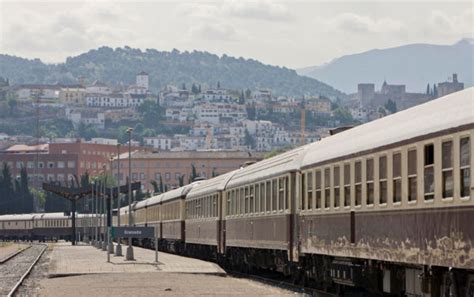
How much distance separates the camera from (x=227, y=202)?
49.2 m

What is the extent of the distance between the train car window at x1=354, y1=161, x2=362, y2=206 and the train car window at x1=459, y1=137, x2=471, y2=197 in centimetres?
659

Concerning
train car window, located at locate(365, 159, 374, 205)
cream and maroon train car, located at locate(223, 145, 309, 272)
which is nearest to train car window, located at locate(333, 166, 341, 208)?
train car window, located at locate(365, 159, 374, 205)

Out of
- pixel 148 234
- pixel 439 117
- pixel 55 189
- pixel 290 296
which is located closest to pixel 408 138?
pixel 439 117

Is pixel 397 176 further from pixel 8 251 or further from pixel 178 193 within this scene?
pixel 8 251

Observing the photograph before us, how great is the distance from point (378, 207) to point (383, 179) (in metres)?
0.65

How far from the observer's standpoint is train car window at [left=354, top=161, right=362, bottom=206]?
84.3 feet

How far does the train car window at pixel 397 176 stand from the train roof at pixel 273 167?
9952 mm

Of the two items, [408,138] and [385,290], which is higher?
[408,138]

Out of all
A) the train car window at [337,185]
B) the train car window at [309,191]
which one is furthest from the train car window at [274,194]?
the train car window at [337,185]

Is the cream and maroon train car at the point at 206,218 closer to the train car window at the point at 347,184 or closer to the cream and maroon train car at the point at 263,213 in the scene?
the cream and maroon train car at the point at 263,213

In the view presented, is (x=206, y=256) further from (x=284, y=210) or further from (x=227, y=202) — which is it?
(x=284, y=210)

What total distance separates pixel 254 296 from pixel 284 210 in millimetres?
2533

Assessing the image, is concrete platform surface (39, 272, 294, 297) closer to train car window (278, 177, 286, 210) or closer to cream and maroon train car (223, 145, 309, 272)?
cream and maroon train car (223, 145, 309, 272)

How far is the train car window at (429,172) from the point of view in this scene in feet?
67.4
